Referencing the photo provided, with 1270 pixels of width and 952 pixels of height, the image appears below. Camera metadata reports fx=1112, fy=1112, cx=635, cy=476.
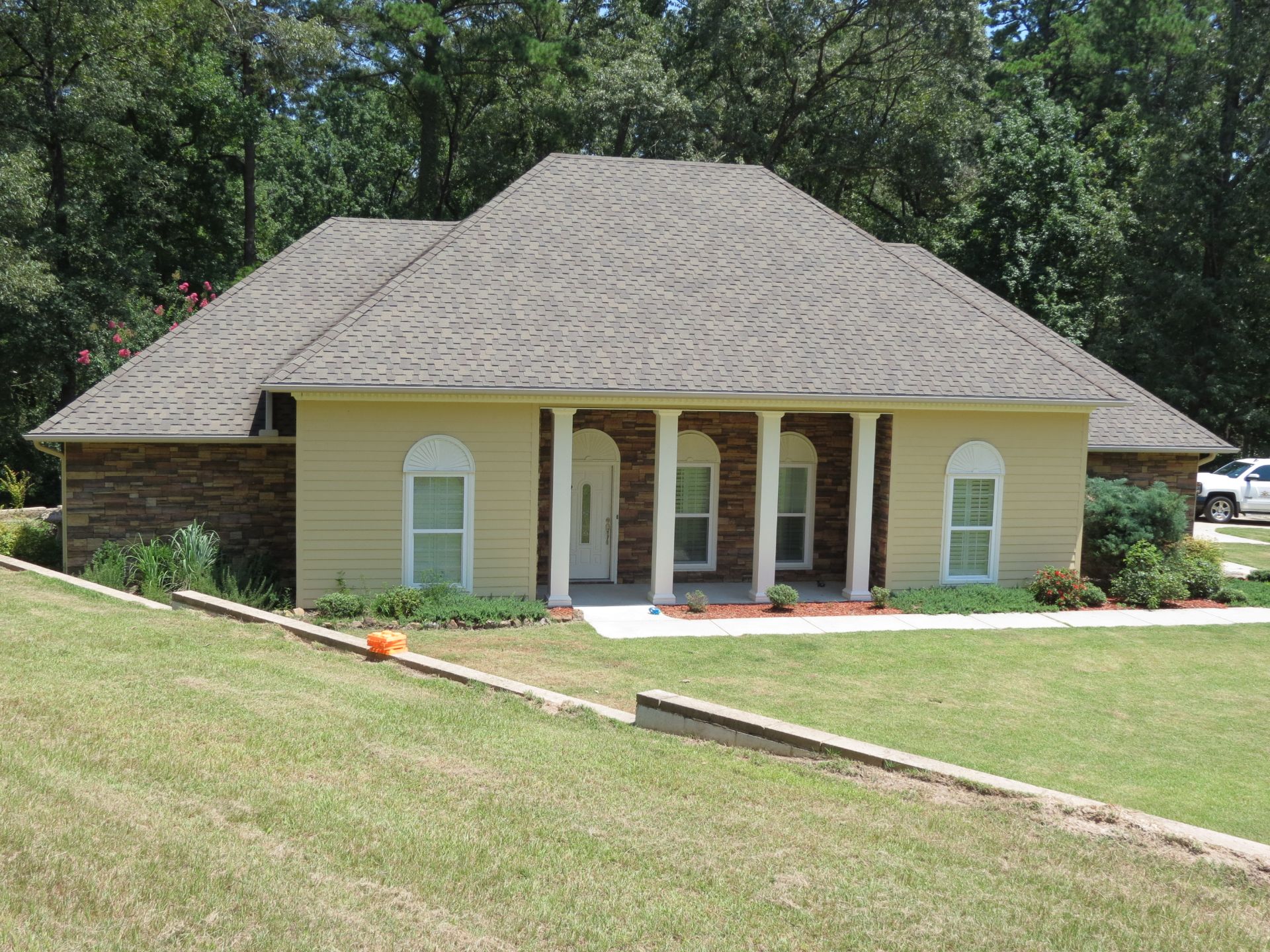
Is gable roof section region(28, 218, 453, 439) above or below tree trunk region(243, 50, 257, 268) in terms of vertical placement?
below

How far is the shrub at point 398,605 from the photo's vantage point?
47.3 feet

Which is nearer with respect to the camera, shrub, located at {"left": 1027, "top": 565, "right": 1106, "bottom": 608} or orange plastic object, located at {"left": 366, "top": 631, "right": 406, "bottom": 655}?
orange plastic object, located at {"left": 366, "top": 631, "right": 406, "bottom": 655}

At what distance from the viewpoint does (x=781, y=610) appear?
16234 millimetres

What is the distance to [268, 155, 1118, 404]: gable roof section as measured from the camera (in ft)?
50.3

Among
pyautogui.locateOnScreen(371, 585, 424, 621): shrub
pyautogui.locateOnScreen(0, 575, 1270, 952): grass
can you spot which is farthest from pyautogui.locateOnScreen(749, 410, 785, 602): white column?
pyautogui.locateOnScreen(0, 575, 1270, 952): grass

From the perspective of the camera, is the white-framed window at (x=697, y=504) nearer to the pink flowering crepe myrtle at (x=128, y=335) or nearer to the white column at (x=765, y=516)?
the white column at (x=765, y=516)

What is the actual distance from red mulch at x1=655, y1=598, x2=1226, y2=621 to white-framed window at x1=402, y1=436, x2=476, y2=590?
1.60m

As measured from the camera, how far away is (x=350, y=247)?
19.5 metres

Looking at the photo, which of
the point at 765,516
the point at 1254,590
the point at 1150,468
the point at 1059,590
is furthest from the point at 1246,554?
the point at 765,516

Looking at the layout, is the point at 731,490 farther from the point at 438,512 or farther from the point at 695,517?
the point at 438,512

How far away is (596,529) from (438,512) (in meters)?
3.27

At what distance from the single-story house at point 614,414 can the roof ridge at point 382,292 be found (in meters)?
0.07

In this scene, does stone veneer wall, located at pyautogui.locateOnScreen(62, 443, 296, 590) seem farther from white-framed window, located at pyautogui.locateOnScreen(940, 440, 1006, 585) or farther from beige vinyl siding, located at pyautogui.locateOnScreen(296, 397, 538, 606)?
white-framed window, located at pyautogui.locateOnScreen(940, 440, 1006, 585)

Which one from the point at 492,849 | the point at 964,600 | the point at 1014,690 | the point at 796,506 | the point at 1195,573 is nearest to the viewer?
the point at 492,849
